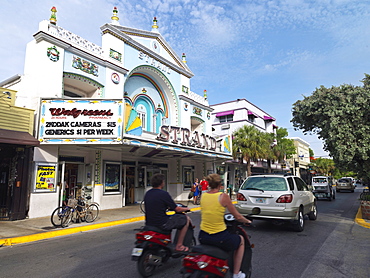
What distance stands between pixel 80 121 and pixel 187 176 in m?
11.3

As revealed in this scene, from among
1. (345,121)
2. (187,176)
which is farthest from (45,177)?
(345,121)

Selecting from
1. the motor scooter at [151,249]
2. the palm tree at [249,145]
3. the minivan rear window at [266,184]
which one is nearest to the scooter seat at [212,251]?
the motor scooter at [151,249]

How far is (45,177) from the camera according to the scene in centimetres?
1155

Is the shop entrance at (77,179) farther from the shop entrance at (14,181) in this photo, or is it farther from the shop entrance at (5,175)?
the shop entrance at (5,175)

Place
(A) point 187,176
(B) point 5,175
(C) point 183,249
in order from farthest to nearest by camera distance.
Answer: (A) point 187,176 → (B) point 5,175 → (C) point 183,249

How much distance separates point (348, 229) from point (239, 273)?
269 inches

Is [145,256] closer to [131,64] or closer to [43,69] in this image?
[43,69]

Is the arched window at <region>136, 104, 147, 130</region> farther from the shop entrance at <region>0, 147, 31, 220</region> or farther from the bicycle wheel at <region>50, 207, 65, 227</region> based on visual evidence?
the bicycle wheel at <region>50, 207, 65, 227</region>

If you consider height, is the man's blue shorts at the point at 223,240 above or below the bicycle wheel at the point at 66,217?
above

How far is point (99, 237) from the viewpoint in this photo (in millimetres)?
7996

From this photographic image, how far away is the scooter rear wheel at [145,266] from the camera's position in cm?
435

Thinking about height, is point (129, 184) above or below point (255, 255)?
above

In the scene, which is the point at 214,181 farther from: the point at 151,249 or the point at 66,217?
the point at 66,217

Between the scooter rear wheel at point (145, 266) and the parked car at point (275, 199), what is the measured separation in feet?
14.1
